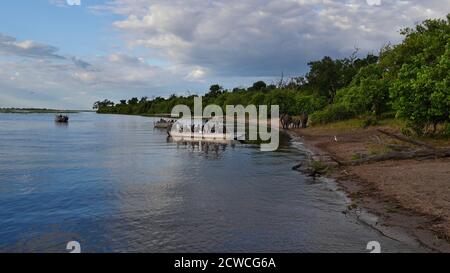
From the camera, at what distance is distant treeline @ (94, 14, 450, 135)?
29.3 m

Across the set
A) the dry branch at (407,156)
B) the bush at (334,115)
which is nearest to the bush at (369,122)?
the bush at (334,115)

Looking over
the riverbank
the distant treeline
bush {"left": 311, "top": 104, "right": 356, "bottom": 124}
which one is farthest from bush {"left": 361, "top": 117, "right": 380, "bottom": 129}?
the riverbank

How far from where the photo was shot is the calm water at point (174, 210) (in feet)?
40.8

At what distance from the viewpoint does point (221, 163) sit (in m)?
30.9

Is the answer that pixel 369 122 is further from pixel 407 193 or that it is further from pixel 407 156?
pixel 407 193

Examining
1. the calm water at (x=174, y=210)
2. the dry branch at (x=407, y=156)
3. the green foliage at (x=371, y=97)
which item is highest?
the green foliage at (x=371, y=97)

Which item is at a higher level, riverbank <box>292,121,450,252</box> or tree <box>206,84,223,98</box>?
tree <box>206,84,223,98</box>

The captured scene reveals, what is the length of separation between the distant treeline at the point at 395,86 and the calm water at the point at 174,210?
9845 mm

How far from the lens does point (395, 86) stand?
104ft

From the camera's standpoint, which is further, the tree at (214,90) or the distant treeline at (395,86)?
the tree at (214,90)

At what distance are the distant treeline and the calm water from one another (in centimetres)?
984

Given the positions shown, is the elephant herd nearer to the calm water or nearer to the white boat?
the white boat

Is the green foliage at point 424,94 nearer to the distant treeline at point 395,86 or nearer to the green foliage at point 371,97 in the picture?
the distant treeline at point 395,86
